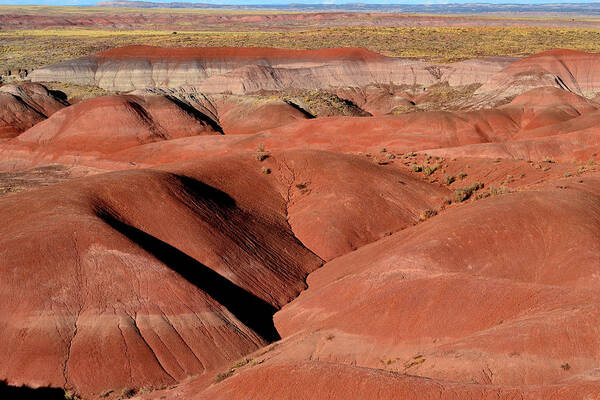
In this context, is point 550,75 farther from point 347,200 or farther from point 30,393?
point 30,393

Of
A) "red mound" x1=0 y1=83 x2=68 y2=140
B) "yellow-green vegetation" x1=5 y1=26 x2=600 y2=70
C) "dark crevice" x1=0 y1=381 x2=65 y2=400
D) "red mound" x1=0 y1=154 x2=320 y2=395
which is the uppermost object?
"red mound" x1=0 y1=154 x2=320 y2=395

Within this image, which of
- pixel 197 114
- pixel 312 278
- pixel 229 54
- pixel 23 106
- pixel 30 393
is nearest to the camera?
pixel 30 393

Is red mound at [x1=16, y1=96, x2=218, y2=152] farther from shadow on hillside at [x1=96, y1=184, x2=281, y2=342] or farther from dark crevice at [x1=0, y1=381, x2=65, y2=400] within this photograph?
dark crevice at [x1=0, y1=381, x2=65, y2=400]

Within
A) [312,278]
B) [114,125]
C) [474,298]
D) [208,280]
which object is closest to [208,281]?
[208,280]

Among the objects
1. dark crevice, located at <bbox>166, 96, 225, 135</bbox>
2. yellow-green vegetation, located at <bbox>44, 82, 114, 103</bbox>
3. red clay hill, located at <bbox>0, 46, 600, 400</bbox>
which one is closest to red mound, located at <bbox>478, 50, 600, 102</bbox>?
red clay hill, located at <bbox>0, 46, 600, 400</bbox>

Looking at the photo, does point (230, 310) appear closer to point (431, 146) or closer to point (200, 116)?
point (431, 146)

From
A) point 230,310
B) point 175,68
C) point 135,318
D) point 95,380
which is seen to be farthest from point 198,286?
point 175,68

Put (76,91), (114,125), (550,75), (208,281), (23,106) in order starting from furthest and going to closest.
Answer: (76,91)
(550,75)
(23,106)
(114,125)
(208,281)
